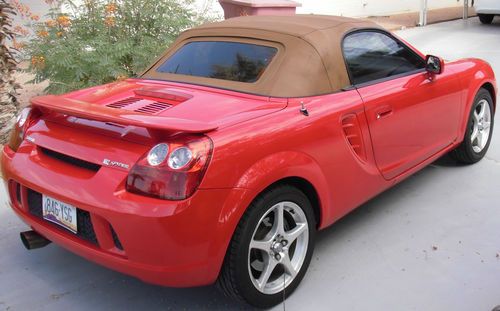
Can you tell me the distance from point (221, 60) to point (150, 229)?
149cm

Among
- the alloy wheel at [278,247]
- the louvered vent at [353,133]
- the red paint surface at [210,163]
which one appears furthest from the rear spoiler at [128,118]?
the louvered vent at [353,133]

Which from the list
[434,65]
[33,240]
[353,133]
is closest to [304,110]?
[353,133]

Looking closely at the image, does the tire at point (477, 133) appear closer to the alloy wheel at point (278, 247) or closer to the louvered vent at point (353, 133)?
the louvered vent at point (353, 133)

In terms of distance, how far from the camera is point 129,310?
9.55ft

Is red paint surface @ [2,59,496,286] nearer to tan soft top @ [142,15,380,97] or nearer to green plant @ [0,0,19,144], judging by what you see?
tan soft top @ [142,15,380,97]

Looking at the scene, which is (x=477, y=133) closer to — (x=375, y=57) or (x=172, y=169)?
(x=375, y=57)

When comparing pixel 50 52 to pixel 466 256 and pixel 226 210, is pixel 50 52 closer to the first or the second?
pixel 226 210

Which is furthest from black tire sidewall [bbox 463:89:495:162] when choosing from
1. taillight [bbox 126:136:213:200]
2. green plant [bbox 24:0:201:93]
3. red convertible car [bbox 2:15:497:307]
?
green plant [bbox 24:0:201:93]

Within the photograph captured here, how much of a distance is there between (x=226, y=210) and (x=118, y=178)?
53 centimetres

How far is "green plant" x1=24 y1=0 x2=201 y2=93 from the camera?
5.75m

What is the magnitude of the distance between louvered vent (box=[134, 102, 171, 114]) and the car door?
1.26 metres

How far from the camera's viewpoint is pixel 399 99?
3633 millimetres

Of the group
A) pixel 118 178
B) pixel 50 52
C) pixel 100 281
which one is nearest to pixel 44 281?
pixel 100 281

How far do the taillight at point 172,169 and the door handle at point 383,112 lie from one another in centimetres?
141
